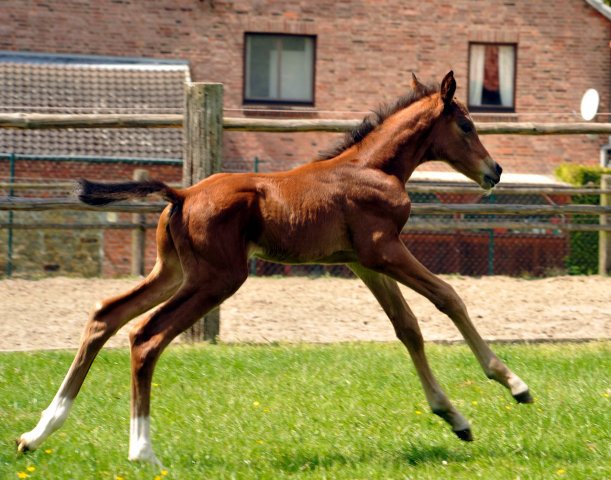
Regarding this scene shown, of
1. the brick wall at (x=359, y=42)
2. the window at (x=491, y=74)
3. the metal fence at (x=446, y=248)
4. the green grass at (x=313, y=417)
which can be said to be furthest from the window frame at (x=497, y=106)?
the green grass at (x=313, y=417)

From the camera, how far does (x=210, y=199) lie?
3.78 metres

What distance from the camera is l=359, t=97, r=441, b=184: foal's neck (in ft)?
14.0

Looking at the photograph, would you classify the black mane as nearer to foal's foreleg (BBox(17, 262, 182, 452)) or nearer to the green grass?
foal's foreleg (BBox(17, 262, 182, 452))

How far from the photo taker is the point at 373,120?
445 cm

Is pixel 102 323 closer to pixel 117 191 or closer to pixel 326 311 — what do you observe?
pixel 117 191

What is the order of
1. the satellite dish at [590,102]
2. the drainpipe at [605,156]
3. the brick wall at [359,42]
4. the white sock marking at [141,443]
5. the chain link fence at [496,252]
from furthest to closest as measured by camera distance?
the drainpipe at [605,156] < the brick wall at [359,42] < the satellite dish at [590,102] < the chain link fence at [496,252] < the white sock marking at [141,443]

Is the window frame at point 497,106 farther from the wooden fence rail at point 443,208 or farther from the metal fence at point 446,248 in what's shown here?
the wooden fence rail at point 443,208

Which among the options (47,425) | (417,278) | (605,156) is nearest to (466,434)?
(417,278)

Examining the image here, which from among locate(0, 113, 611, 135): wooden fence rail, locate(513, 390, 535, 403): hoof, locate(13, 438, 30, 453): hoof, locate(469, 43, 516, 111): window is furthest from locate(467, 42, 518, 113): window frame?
locate(13, 438, 30, 453): hoof

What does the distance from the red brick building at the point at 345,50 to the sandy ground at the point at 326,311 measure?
540cm

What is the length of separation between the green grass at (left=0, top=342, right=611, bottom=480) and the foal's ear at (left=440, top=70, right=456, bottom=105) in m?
1.86

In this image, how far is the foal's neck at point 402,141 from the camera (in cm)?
426

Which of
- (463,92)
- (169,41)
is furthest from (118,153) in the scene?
(463,92)

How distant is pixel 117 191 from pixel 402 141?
165 cm
